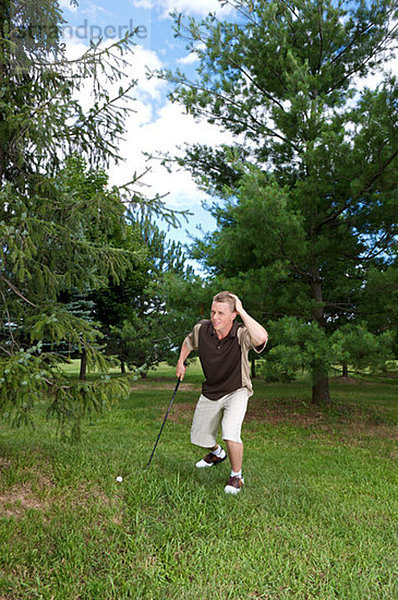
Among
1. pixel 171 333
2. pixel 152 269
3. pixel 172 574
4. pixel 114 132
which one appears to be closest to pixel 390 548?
pixel 172 574

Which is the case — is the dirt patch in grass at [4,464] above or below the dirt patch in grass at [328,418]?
above

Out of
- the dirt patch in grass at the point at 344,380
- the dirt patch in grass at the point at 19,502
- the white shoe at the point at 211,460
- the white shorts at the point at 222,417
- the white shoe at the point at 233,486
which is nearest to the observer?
the dirt patch in grass at the point at 19,502

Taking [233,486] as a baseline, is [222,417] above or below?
above

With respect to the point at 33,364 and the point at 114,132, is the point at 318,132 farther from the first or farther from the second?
the point at 33,364

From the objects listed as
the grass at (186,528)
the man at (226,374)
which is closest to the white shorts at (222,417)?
the man at (226,374)

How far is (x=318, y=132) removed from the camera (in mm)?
8914

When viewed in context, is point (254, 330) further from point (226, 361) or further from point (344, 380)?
point (344, 380)

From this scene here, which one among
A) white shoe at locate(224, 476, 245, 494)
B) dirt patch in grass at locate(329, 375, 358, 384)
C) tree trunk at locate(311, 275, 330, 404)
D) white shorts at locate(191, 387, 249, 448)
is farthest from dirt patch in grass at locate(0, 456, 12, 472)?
dirt patch in grass at locate(329, 375, 358, 384)

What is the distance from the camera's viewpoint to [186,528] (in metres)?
3.34

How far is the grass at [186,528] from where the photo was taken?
2.74 m

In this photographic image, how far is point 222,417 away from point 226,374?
1.46 ft

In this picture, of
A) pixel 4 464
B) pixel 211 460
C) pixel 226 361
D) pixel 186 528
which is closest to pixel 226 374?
pixel 226 361

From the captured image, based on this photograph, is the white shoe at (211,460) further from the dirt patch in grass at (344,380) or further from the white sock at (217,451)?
the dirt patch in grass at (344,380)

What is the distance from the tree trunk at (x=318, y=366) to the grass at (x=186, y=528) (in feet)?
7.70
